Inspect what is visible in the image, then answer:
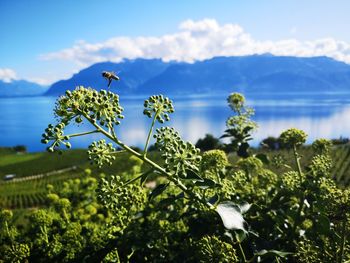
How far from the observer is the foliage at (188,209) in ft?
8.89

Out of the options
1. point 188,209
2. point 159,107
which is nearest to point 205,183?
point 159,107

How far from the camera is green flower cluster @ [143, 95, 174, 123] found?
10.0 feet

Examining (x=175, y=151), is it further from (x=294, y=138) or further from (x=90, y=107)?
(x=294, y=138)

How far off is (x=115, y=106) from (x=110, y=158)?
0.39 metres

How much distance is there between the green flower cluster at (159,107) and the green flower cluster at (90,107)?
29cm

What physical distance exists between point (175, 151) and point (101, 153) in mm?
561

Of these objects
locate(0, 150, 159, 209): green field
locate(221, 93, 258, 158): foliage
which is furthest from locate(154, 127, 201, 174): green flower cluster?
locate(0, 150, 159, 209): green field

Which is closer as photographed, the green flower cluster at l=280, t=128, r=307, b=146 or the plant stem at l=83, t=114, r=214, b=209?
the plant stem at l=83, t=114, r=214, b=209

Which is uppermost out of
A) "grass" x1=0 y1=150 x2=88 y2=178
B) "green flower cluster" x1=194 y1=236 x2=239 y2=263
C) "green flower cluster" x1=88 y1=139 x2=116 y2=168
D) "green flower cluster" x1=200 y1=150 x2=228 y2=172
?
"green flower cluster" x1=88 y1=139 x2=116 y2=168

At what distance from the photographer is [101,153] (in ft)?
9.37

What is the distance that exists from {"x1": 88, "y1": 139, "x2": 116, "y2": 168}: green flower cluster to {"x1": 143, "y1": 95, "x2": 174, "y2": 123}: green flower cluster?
412 millimetres

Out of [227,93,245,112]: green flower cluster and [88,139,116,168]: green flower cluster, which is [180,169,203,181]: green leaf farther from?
[227,93,245,112]: green flower cluster

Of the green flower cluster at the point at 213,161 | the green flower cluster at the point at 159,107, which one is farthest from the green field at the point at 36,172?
the green flower cluster at the point at 159,107

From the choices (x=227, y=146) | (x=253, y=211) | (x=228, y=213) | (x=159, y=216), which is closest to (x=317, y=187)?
(x=253, y=211)
